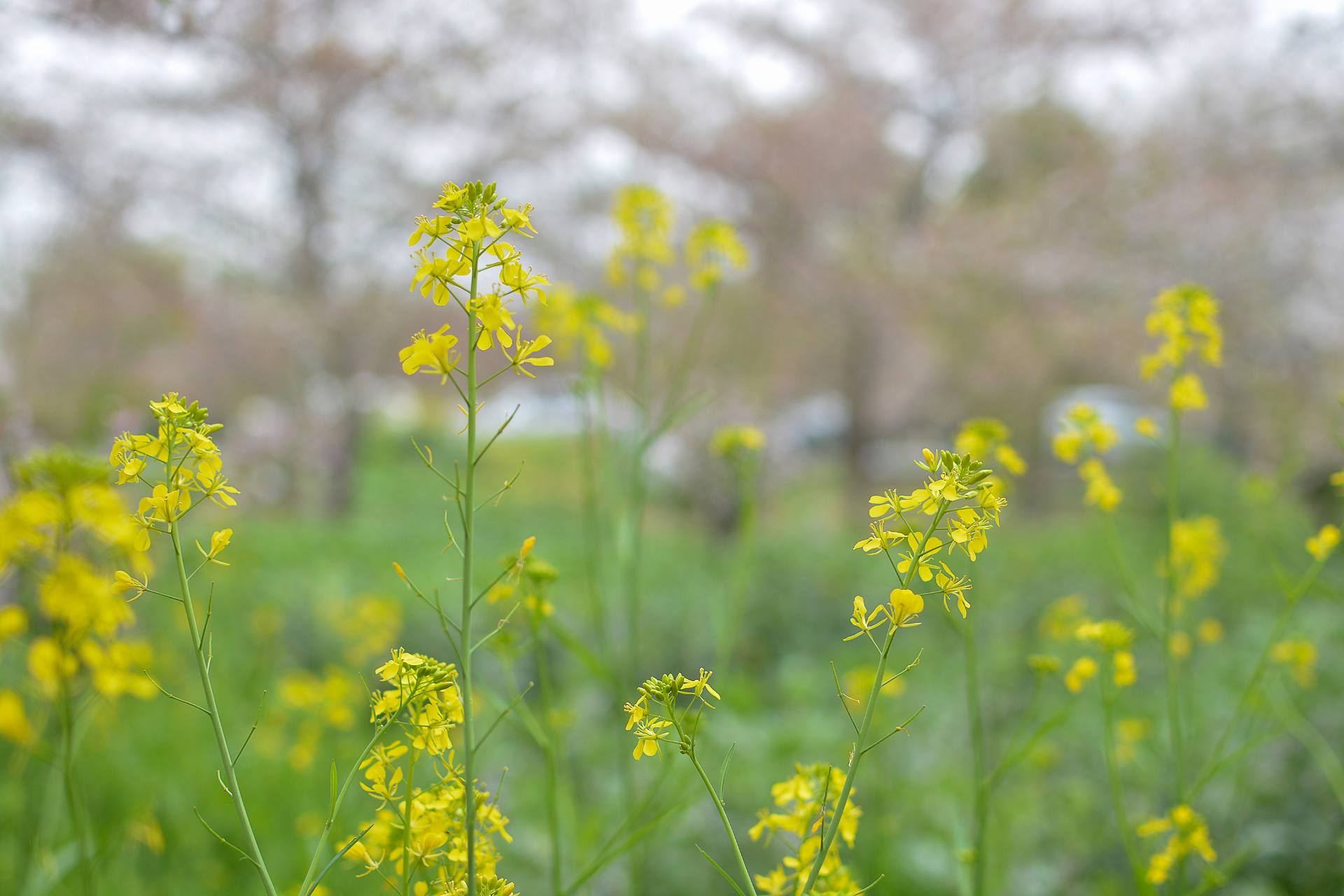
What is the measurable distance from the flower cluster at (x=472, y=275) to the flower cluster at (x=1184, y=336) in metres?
1.22

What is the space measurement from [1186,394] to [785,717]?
216 centimetres

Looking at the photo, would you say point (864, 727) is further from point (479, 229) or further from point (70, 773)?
point (70, 773)

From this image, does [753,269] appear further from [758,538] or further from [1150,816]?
[1150,816]

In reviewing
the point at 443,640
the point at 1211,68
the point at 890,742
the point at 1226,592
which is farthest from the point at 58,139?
the point at 1211,68

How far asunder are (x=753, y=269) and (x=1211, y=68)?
4184mm

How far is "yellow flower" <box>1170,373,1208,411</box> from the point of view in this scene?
1.59 meters

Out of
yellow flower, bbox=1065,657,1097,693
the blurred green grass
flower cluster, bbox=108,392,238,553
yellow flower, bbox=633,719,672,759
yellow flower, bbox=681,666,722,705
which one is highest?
flower cluster, bbox=108,392,238,553

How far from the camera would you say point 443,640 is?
404 cm

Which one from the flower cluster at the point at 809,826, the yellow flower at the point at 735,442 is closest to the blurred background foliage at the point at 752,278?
the yellow flower at the point at 735,442

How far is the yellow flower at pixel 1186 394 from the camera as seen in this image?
1.59 metres

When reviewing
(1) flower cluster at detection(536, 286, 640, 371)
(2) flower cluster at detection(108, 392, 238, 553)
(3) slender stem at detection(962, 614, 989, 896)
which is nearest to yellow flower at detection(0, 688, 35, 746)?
(2) flower cluster at detection(108, 392, 238, 553)

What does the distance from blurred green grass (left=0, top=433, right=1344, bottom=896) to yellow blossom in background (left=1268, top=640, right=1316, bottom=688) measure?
0.27 metres

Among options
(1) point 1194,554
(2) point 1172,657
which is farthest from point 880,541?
(1) point 1194,554

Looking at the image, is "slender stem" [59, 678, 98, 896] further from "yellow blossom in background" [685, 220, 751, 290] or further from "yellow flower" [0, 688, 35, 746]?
"yellow blossom in background" [685, 220, 751, 290]
